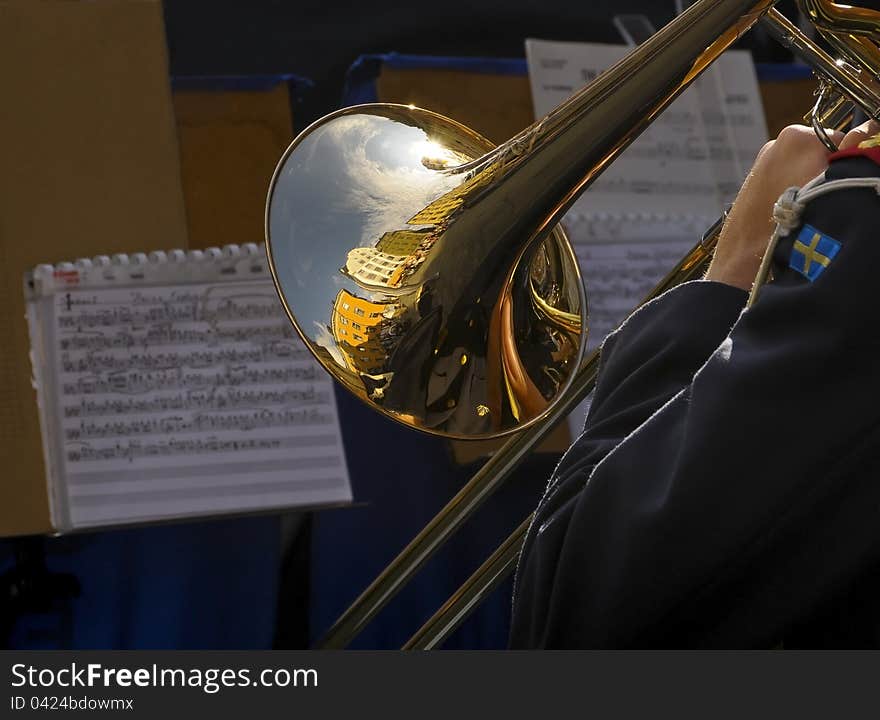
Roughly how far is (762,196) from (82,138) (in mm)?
1057

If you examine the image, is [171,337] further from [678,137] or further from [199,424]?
[678,137]

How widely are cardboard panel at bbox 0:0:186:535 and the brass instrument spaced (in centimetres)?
69

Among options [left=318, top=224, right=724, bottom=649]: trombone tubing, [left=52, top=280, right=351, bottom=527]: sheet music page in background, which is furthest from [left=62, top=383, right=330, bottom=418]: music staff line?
[left=318, top=224, right=724, bottom=649]: trombone tubing

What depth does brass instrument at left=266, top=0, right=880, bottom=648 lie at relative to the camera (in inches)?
27.6

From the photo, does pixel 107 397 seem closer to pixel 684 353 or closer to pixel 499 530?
pixel 499 530

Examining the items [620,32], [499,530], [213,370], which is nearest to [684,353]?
[213,370]

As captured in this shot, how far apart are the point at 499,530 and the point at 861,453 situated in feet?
3.53

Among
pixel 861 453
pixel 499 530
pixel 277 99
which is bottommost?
pixel 499 530

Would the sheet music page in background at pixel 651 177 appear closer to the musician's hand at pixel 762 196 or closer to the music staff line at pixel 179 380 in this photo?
the music staff line at pixel 179 380

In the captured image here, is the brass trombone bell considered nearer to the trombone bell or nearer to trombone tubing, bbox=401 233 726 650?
the trombone bell

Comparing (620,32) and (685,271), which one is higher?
(620,32)

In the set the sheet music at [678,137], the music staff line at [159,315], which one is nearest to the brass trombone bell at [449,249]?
the music staff line at [159,315]

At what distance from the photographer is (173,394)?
55.4 inches

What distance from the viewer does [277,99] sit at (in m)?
1.64
